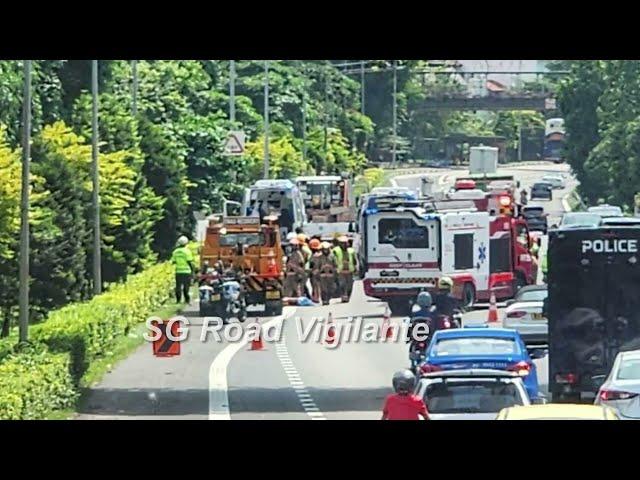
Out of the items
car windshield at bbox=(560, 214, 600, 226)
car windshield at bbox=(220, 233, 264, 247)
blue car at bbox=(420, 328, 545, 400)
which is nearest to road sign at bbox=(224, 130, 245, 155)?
car windshield at bbox=(220, 233, 264, 247)

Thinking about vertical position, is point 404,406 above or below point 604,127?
below

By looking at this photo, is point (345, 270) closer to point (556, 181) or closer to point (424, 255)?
point (424, 255)

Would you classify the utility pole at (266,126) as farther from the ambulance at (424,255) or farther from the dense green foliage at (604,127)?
the ambulance at (424,255)

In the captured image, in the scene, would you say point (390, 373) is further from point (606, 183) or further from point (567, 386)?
point (606, 183)

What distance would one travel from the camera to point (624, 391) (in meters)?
16.6

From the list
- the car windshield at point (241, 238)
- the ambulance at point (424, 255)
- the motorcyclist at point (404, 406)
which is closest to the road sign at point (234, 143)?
the ambulance at point (424, 255)

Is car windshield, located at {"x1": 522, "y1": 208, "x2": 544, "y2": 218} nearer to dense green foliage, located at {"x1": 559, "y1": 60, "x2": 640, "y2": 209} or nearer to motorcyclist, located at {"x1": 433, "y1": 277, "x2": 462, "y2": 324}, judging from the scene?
dense green foliage, located at {"x1": 559, "y1": 60, "x2": 640, "y2": 209}

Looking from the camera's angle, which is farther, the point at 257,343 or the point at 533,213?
the point at 533,213

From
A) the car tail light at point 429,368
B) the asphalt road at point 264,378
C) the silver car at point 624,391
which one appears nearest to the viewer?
the silver car at point 624,391

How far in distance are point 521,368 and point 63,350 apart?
687 centimetres

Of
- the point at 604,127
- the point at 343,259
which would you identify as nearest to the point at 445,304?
the point at 343,259

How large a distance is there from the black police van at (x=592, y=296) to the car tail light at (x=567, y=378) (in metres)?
0.02

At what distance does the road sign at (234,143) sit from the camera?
143 ft
